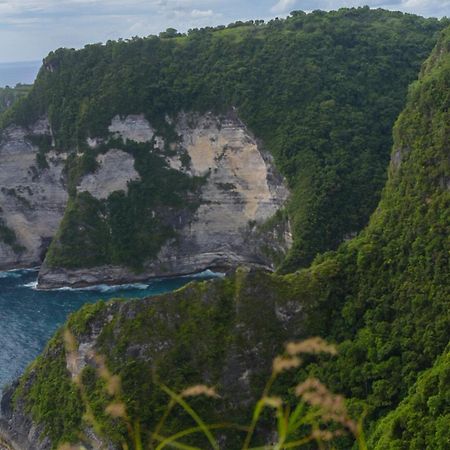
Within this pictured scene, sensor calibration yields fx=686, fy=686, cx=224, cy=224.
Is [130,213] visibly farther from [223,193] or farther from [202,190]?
[223,193]

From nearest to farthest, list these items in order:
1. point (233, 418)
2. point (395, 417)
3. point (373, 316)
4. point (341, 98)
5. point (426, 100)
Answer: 1. point (395, 417)
2. point (233, 418)
3. point (373, 316)
4. point (426, 100)
5. point (341, 98)

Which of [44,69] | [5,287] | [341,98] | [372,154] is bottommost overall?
[5,287]

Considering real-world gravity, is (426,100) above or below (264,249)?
above

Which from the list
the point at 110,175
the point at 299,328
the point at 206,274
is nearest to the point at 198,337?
the point at 299,328

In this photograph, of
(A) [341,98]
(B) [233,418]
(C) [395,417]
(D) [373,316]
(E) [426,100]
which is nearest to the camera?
(C) [395,417]

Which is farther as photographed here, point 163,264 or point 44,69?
point 44,69

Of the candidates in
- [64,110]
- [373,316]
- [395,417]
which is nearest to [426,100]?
[373,316]

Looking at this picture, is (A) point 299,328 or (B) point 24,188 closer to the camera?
(A) point 299,328

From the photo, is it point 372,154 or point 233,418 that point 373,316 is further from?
point 372,154
